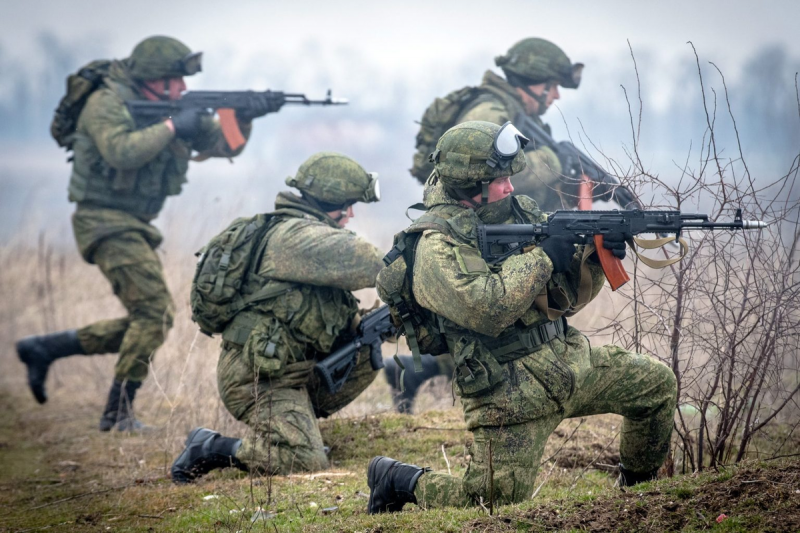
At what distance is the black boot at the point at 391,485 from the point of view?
423cm

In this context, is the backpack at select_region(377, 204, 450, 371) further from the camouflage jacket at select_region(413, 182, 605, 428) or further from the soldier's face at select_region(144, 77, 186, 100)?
the soldier's face at select_region(144, 77, 186, 100)

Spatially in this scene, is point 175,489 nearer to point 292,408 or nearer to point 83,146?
point 292,408

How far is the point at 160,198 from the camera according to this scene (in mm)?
7934

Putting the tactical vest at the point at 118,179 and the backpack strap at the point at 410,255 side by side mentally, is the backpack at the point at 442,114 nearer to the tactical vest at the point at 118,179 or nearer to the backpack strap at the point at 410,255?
the tactical vest at the point at 118,179

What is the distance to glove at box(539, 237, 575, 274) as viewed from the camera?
12.9ft

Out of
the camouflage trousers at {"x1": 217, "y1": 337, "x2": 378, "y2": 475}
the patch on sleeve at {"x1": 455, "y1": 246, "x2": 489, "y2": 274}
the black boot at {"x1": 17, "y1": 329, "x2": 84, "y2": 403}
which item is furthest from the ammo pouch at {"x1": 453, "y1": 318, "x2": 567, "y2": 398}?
the black boot at {"x1": 17, "y1": 329, "x2": 84, "y2": 403}

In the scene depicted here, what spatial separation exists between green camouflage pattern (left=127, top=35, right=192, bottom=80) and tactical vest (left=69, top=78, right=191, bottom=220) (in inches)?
8.5

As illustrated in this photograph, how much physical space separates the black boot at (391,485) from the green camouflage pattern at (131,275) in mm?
Result: 3748

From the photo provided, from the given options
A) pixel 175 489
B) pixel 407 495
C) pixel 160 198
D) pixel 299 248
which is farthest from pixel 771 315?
pixel 160 198

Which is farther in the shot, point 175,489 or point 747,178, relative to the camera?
point 175,489

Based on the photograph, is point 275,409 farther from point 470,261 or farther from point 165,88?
point 165,88

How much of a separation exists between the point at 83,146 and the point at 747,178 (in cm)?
560

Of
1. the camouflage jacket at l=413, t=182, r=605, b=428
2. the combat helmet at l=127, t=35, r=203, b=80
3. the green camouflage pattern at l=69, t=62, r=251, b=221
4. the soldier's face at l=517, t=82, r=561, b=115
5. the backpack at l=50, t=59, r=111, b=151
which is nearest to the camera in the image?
the camouflage jacket at l=413, t=182, r=605, b=428

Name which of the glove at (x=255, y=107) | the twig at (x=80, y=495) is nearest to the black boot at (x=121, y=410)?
the twig at (x=80, y=495)
